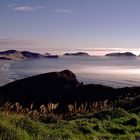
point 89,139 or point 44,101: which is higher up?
point 89,139

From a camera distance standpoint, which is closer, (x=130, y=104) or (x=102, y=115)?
(x=102, y=115)

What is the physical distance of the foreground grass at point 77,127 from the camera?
10.7m

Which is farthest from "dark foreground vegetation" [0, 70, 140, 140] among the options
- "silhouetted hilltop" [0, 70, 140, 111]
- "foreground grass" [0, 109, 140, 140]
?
"silhouetted hilltop" [0, 70, 140, 111]

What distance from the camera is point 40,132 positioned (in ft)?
37.2

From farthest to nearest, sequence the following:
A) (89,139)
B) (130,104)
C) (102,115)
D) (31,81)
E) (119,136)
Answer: (31,81), (130,104), (102,115), (119,136), (89,139)

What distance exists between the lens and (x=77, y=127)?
1400 centimetres

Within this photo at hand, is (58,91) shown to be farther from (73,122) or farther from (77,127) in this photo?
(77,127)

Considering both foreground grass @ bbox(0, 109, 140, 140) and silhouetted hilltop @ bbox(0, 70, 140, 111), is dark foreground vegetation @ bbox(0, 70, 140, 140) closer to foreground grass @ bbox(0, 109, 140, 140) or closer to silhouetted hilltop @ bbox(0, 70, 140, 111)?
foreground grass @ bbox(0, 109, 140, 140)

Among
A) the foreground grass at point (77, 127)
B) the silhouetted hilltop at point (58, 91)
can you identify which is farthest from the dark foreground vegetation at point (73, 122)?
the silhouetted hilltop at point (58, 91)

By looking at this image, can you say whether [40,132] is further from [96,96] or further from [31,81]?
[31,81]

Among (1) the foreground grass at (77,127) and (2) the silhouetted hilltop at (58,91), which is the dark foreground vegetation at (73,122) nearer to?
(1) the foreground grass at (77,127)

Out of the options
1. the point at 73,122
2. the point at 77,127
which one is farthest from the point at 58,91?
the point at 77,127

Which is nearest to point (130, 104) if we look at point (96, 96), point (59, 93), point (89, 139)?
point (89, 139)

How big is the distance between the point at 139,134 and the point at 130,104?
6.86m
